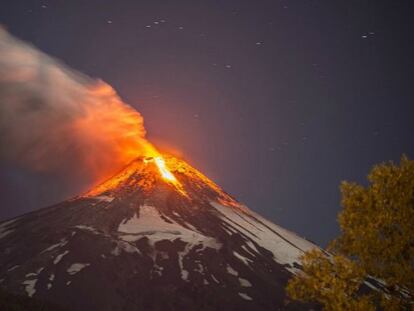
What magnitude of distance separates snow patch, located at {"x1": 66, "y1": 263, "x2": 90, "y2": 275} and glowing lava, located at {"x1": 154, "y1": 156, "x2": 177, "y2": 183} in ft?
240

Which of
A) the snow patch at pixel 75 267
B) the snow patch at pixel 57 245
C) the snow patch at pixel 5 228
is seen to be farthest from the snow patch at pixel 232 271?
the snow patch at pixel 5 228

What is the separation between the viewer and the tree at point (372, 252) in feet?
33.1

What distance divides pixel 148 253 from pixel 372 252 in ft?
247

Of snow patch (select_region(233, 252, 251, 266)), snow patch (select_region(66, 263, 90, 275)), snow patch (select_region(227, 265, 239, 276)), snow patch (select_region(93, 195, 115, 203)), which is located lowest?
snow patch (select_region(93, 195, 115, 203))

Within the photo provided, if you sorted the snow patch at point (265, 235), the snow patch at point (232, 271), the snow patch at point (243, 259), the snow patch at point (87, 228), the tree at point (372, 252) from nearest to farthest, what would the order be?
the tree at point (372, 252) < the snow patch at point (232, 271) < the snow patch at point (243, 259) < the snow patch at point (87, 228) < the snow patch at point (265, 235)

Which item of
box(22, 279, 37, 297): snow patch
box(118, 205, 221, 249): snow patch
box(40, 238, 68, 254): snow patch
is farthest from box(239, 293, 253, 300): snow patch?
box(40, 238, 68, 254): snow patch

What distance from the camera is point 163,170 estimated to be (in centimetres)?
15525

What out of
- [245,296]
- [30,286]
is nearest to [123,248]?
[30,286]

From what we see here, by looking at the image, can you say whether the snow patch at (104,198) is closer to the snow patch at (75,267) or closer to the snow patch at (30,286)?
the snow patch at (75,267)

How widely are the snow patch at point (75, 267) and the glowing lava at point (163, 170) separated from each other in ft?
240

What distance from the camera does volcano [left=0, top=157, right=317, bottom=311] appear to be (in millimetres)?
63531

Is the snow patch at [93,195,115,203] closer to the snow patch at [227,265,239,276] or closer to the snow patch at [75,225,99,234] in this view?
the snow patch at [75,225,99,234]

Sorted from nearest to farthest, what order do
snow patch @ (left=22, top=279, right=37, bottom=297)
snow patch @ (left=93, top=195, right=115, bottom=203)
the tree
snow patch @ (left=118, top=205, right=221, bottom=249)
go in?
the tree < snow patch @ (left=22, top=279, right=37, bottom=297) < snow patch @ (left=118, top=205, right=221, bottom=249) < snow patch @ (left=93, top=195, right=115, bottom=203)

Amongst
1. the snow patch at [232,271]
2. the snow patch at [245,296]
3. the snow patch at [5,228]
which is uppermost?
the snow patch at [245,296]
